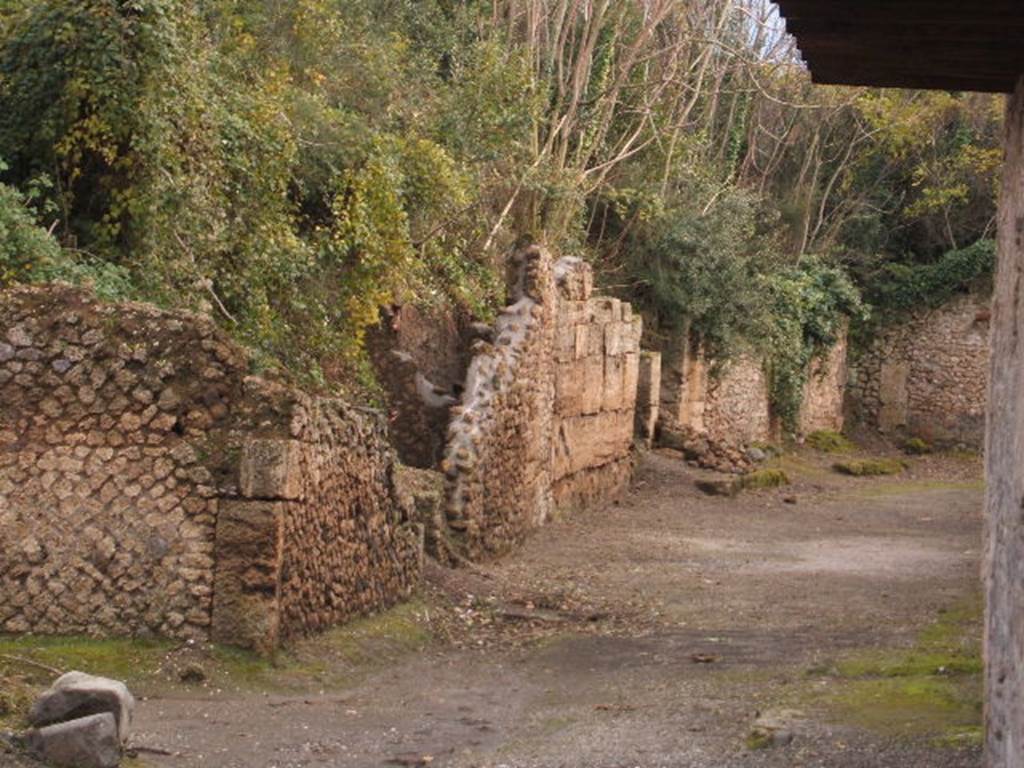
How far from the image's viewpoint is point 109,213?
13555 millimetres

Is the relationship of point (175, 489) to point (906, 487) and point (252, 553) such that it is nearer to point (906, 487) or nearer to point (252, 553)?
point (252, 553)

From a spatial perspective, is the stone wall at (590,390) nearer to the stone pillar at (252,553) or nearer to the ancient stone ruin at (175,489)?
the ancient stone ruin at (175,489)

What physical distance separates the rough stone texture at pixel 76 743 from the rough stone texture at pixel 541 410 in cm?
868

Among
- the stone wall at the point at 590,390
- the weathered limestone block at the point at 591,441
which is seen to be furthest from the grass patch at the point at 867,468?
the weathered limestone block at the point at 591,441

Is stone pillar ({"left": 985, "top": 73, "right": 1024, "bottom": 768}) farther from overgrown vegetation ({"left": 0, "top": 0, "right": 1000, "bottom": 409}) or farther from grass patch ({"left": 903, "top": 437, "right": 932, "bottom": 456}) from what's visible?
grass patch ({"left": 903, "top": 437, "right": 932, "bottom": 456})

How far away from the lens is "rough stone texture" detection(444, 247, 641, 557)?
652 inches

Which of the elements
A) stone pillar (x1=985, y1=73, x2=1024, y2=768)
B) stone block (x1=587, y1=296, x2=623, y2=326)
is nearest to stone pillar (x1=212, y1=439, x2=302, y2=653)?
stone pillar (x1=985, y1=73, x2=1024, y2=768)

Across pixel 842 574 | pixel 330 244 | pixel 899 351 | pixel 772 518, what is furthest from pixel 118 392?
pixel 899 351

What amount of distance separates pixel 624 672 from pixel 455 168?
915cm

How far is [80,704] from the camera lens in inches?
301

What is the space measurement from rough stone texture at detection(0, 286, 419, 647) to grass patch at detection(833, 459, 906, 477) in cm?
2115

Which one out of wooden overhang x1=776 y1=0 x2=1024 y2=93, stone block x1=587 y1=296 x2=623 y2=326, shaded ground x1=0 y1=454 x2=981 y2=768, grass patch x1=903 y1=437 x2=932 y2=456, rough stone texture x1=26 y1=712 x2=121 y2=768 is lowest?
shaded ground x1=0 y1=454 x2=981 y2=768

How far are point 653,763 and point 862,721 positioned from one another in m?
1.09

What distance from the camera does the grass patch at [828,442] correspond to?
33.6 metres
